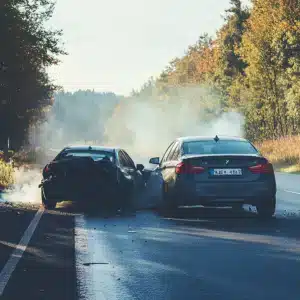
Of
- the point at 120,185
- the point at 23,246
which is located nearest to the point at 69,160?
the point at 120,185

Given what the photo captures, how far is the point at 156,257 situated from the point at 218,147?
6.44 meters

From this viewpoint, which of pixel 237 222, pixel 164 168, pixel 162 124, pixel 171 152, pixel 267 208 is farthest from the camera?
pixel 162 124

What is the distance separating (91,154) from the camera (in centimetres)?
2041

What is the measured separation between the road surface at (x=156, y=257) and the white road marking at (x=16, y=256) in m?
0.07

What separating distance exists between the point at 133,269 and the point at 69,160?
30.5 feet

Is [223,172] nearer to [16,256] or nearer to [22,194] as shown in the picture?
[16,256]

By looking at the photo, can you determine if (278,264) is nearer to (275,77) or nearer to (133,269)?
(133,269)

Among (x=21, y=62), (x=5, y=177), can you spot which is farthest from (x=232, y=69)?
(x=5, y=177)

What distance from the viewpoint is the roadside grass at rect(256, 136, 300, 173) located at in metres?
46.3

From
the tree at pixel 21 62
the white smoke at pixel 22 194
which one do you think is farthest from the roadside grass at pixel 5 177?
the tree at pixel 21 62

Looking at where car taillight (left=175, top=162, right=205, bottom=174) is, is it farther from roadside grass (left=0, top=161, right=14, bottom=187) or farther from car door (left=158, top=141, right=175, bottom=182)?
roadside grass (left=0, top=161, right=14, bottom=187)

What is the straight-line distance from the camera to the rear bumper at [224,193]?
1683cm

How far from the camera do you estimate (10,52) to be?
42688 millimetres

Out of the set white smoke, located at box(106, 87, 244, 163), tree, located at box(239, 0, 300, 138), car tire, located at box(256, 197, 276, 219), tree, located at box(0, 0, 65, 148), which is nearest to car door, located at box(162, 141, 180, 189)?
car tire, located at box(256, 197, 276, 219)
